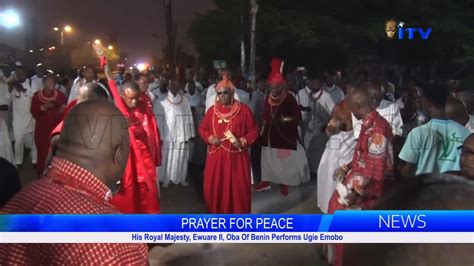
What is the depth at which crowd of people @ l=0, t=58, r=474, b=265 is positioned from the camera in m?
1.46

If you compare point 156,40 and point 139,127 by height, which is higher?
point 156,40

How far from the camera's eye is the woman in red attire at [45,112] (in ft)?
9.40

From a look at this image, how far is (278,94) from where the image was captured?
3.25 meters

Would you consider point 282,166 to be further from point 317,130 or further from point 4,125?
point 4,125

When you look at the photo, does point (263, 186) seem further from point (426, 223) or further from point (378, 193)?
point (426, 223)

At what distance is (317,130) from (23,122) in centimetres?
195

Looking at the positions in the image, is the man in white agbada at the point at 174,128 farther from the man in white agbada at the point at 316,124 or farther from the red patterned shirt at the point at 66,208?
the red patterned shirt at the point at 66,208

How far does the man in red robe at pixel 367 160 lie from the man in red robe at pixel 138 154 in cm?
130

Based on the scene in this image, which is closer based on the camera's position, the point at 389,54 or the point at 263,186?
the point at 389,54

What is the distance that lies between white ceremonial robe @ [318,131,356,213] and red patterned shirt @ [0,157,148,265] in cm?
179

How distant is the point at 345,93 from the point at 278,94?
2.44 feet

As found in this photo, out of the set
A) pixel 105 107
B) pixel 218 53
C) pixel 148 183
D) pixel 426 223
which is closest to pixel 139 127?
pixel 148 183

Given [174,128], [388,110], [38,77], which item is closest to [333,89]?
[388,110]

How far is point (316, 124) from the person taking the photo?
313 centimetres
